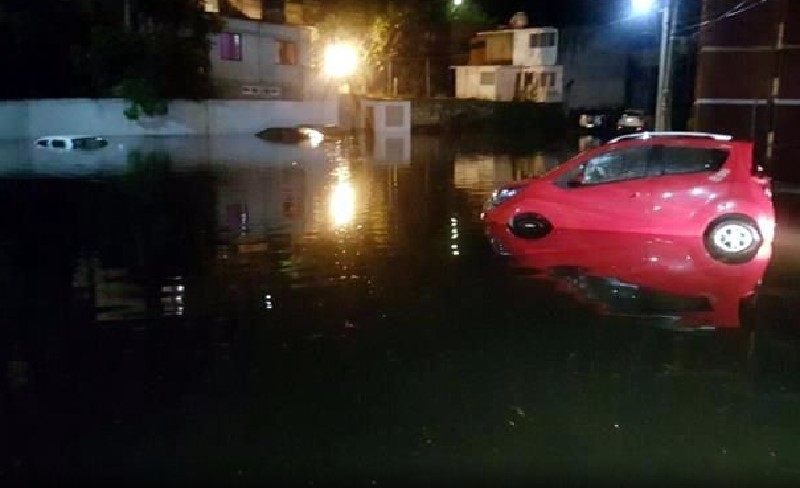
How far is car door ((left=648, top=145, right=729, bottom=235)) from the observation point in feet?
40.3

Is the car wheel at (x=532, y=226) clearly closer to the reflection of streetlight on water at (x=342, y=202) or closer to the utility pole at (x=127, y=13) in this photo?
the reflection of streetlight on water at (x=342, y=202)

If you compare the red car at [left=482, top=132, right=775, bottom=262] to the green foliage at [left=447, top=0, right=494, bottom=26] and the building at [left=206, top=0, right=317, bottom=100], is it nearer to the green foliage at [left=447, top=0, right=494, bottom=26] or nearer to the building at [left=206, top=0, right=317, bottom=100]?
the building at [left=206, top=0, right=317, bottom=100]

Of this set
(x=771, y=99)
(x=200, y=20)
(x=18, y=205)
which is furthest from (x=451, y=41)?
(x=18, y=205)

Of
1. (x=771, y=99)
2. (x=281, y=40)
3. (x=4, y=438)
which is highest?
(x=281, y=40)

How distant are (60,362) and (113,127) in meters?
30.7

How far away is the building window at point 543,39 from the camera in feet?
170

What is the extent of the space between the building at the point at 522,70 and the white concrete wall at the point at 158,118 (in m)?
14.5

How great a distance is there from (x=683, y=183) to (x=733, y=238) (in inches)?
40.9

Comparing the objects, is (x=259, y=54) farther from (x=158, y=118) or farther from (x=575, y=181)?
(x=575, y=181)

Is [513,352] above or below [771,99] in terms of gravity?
below

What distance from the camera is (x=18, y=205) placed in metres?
17.1

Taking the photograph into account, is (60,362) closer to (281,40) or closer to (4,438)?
(4,438)

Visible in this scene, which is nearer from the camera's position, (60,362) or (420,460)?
(420,460)

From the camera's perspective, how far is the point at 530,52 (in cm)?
5238
